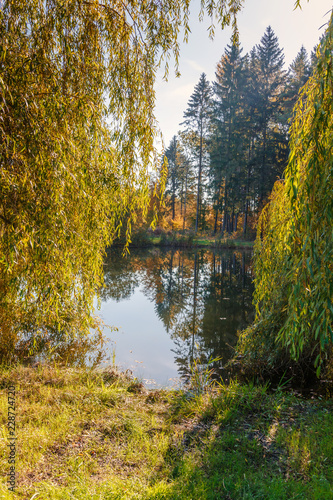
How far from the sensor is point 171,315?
30.2ft

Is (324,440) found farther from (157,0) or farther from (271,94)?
(271,94)

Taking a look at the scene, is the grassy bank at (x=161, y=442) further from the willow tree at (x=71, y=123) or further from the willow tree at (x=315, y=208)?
the willow tree at (x=71, y=123)

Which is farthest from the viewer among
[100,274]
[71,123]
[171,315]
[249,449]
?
[171,315]

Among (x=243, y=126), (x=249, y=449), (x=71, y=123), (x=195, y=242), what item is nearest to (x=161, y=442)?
(x=249, y=449)

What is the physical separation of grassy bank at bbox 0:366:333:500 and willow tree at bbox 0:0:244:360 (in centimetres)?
110

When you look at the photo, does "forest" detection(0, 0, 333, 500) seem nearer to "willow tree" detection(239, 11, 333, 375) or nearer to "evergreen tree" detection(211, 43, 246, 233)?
"willow tree" detection(239, 11, 333, 375)

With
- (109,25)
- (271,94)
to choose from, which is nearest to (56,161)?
(109,25)

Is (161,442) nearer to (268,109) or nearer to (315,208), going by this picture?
(315,208)

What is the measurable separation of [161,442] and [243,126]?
98.0 ft

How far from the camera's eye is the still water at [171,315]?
6.20 metres

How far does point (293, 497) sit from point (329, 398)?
7.78ft

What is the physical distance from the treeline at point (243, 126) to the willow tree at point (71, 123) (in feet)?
81.7

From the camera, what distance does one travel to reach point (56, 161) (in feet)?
9.25

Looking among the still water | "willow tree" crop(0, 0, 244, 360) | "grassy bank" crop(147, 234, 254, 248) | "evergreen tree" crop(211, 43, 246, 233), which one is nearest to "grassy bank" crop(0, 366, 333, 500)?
"willow tree" crop(0, 0, 244, 360)
